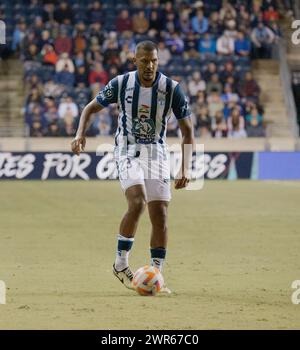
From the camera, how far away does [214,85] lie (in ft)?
93.8

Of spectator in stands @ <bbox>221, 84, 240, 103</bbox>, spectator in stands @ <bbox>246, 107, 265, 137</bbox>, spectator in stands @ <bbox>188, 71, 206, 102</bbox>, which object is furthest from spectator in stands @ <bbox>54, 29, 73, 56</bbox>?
spectator in stands @ <bbox>246, 107, 265, 137</bbox>

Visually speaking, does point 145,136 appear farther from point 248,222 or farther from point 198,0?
point 198,0

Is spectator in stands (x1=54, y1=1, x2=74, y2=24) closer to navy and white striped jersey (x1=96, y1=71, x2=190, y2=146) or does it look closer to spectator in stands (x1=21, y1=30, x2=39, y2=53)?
spectator in stands (x1=21, y1=30, x2=39, y2=53)

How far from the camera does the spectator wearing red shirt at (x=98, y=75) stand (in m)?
28.3

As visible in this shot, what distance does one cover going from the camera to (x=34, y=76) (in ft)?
91.7

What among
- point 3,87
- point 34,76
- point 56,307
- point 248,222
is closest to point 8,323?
point 56,307

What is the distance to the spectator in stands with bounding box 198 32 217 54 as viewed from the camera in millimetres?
30297

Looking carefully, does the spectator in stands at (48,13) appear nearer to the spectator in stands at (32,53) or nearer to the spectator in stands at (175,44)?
the spectator in stands at (32,53)

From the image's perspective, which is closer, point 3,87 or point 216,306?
point 216,306

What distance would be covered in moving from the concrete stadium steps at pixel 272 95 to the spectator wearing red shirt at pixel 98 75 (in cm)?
497

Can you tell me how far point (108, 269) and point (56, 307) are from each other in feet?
A: 8.05

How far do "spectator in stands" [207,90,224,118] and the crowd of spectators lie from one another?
0.03 m

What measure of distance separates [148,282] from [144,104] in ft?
5.55

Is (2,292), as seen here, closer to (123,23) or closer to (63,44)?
(63,44)
